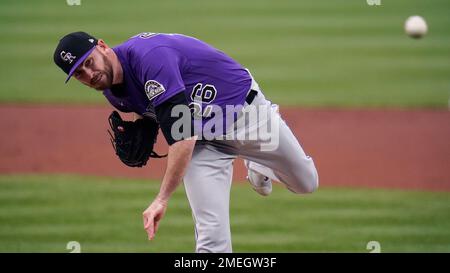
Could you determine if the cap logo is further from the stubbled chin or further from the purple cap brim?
the stubbled chin

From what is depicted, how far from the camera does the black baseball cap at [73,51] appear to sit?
4.61 m

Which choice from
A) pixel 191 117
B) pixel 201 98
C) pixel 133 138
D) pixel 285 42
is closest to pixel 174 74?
pixel 191 117

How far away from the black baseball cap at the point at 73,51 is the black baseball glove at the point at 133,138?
2.15 feet

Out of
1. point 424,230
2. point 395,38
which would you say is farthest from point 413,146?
point 395,38

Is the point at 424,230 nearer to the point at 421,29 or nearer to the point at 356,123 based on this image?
the point at 356,123

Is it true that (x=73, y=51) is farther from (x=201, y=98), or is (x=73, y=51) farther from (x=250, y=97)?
(x=250, y=97)

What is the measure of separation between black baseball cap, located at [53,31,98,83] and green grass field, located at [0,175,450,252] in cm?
215

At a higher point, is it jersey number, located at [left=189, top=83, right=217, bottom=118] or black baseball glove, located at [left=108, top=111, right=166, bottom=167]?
jersey number, located at [left=189, top=83, right=217, bottom=118]

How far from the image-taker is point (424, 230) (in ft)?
22.4

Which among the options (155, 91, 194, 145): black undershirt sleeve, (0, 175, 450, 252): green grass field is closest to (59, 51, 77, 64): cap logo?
(155, 91, 194, 145): black undershirt sleeve

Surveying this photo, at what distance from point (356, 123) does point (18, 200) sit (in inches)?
178

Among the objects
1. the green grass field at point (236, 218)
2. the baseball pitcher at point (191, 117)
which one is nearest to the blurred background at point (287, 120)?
the green grass field at point (236, 218)

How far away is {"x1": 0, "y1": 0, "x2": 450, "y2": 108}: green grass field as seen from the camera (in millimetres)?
12336

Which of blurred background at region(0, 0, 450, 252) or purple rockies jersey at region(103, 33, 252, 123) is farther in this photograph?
blurred background at region(0, 0, 450, 252)
